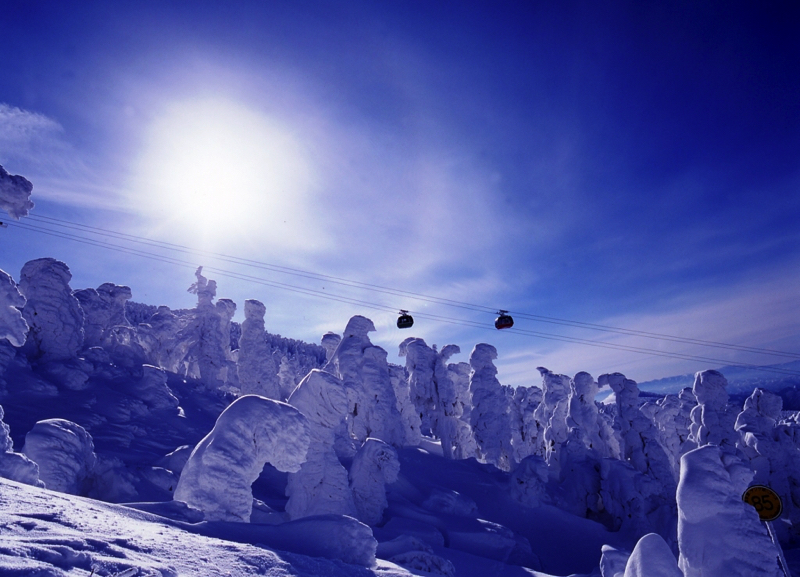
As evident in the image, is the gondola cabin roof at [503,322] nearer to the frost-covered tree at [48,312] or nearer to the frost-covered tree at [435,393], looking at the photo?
the frost-covered tree at [435,393]

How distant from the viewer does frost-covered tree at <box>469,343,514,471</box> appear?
3135 cm

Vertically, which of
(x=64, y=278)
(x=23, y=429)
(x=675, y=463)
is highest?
(x=64, y=278)

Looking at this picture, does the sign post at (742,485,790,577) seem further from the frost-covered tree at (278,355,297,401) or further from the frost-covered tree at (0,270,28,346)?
the frost-covered tree at (278,355,297,401)

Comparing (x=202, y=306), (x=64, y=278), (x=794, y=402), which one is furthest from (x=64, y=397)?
(x=794, y=402)

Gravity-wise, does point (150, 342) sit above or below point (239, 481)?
below

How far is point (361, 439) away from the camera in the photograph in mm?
28281

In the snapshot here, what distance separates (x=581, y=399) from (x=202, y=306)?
1395 inches

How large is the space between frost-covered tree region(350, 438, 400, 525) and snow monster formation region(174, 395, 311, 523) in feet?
26.7

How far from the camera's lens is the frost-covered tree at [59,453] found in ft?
35.3

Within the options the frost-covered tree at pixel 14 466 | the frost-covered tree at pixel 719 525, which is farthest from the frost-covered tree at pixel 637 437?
the frost-covered tree at pixel 14 466

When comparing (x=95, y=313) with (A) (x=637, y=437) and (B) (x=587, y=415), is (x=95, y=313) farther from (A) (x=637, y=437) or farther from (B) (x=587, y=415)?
(A) (x=637, y=437)

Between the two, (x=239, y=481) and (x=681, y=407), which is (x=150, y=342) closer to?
(x=239, y=481)

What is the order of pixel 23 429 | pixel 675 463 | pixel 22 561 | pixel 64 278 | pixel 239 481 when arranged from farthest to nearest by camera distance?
1. pixel 675 463
2. pixel 64 278
3. pixel 23 429
4. pixel 239 481
5. pixel 22 561

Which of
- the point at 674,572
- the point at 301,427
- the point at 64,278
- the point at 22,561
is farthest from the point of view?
the point at 64,278
